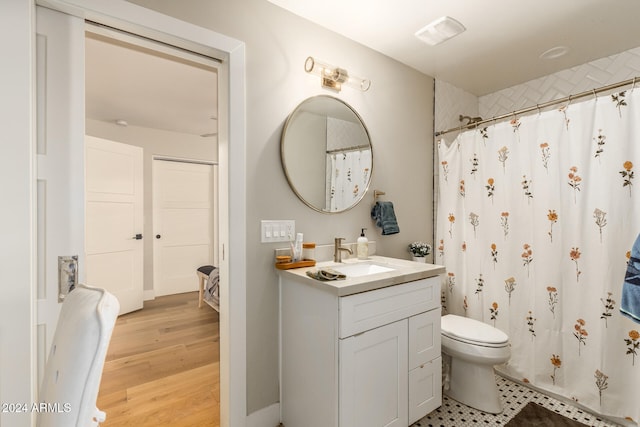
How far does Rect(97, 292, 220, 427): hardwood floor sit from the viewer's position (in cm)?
182

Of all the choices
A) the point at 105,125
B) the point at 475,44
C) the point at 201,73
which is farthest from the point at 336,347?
the point at 105,125

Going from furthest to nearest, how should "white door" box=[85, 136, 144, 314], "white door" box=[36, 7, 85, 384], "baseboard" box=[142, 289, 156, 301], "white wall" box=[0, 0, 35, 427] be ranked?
1. "baseboard" box=[142, 289, 156, 301]
2. "white door" box=[85, 136, 144, 314]
3. "white door" box=[36, 7, 85, 384]
4. "white wall" box=[0, 0, 35, 427]

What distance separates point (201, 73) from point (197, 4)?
4.03ft

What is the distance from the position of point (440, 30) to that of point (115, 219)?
3868 millimetres

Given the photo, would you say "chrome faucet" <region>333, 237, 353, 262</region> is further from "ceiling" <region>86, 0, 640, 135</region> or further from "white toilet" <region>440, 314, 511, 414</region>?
"ceiling" <region>86, 0, 640, 135</region>

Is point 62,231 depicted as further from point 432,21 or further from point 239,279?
point 432,21

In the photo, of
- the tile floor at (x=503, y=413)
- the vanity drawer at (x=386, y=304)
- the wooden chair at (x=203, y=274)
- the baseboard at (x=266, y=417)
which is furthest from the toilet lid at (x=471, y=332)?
the wooden chair at (x=203, y=274)

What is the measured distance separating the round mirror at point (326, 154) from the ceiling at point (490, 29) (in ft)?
1.66

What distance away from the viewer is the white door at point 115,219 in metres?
3.38

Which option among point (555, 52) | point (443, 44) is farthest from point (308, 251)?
point (555, 52)

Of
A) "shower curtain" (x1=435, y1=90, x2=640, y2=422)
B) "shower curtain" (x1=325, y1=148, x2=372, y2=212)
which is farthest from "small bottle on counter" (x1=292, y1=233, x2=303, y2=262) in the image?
"shower curtain" (x1=435, y1=90, x2=640, y2=422)

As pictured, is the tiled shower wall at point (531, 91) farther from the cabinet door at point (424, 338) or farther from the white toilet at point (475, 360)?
the cabinet door at point (424, 338)

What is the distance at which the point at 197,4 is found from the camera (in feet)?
4.94

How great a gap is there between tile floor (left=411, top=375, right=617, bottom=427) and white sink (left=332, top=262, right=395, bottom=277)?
89cm
